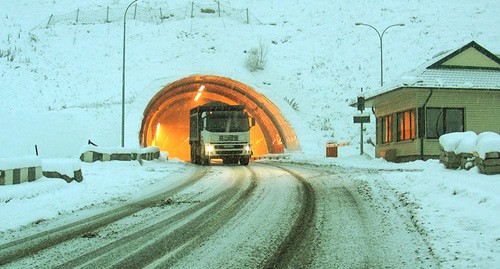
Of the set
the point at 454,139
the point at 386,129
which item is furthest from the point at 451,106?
the point at 454,139

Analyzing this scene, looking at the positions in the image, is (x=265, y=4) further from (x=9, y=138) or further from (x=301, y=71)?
(x=9, y=138)

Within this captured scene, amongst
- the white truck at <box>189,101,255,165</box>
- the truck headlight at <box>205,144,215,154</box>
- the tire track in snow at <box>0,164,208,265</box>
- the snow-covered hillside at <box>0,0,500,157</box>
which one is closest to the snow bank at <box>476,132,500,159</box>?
the tire track in snow at <box>0,164,208,265</box>

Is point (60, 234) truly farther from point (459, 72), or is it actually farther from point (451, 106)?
point (459, 72)

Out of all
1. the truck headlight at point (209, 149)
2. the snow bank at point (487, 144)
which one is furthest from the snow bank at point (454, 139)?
the truck headlight at point (209, 149)

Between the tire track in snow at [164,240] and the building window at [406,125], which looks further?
the building window at [406,125]

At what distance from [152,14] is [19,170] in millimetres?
47579

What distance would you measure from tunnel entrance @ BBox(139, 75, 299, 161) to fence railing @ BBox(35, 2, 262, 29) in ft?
36.2

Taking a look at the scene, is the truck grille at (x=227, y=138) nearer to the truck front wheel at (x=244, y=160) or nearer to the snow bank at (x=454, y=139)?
the truck front wheel at (x=244, y=160)

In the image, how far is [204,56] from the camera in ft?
151

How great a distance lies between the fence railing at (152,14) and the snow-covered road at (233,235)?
4653 centimetres

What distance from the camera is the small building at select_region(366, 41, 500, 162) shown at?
88.8ft

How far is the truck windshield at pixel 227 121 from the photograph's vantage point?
28.7 m

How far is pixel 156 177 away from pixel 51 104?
73.7 ft

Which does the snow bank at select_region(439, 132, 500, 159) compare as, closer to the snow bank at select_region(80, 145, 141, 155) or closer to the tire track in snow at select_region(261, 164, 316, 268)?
the tire track in snow at select_region(261, 164, 316, 268)
